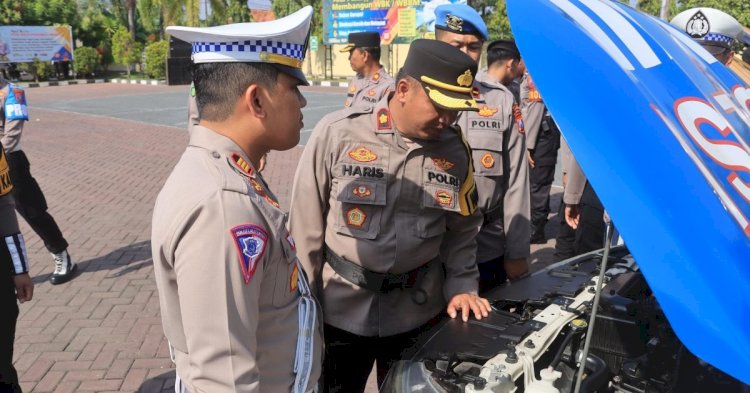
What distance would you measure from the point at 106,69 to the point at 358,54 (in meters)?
31.1

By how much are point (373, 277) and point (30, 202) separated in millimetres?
3658

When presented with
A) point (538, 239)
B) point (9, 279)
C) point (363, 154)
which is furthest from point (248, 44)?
point (538, 239)

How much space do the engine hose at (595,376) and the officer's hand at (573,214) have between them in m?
2.54

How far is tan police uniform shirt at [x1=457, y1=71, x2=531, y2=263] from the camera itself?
2.90 meters

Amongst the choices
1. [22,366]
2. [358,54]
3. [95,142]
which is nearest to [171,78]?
[95,142]

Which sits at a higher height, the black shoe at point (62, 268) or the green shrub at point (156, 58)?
the black shoe at point (62, 268)

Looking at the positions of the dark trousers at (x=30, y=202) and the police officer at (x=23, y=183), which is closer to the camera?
the police officer at (x=23, y=183)

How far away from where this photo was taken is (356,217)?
207 centimetres

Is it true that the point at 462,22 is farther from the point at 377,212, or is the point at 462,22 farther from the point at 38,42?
the point at 38,42

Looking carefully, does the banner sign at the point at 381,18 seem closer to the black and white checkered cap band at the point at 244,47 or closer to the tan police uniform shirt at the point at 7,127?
the tan police uniform shirt at the point at 7,127

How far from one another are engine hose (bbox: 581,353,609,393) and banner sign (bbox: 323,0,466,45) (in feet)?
73.1

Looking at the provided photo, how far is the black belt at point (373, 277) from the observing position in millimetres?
2086

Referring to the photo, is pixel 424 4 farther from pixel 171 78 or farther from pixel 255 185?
pixel 255 185

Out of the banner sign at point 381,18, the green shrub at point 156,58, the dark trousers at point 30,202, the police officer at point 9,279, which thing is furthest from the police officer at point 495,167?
the green shrub at point 156,58
